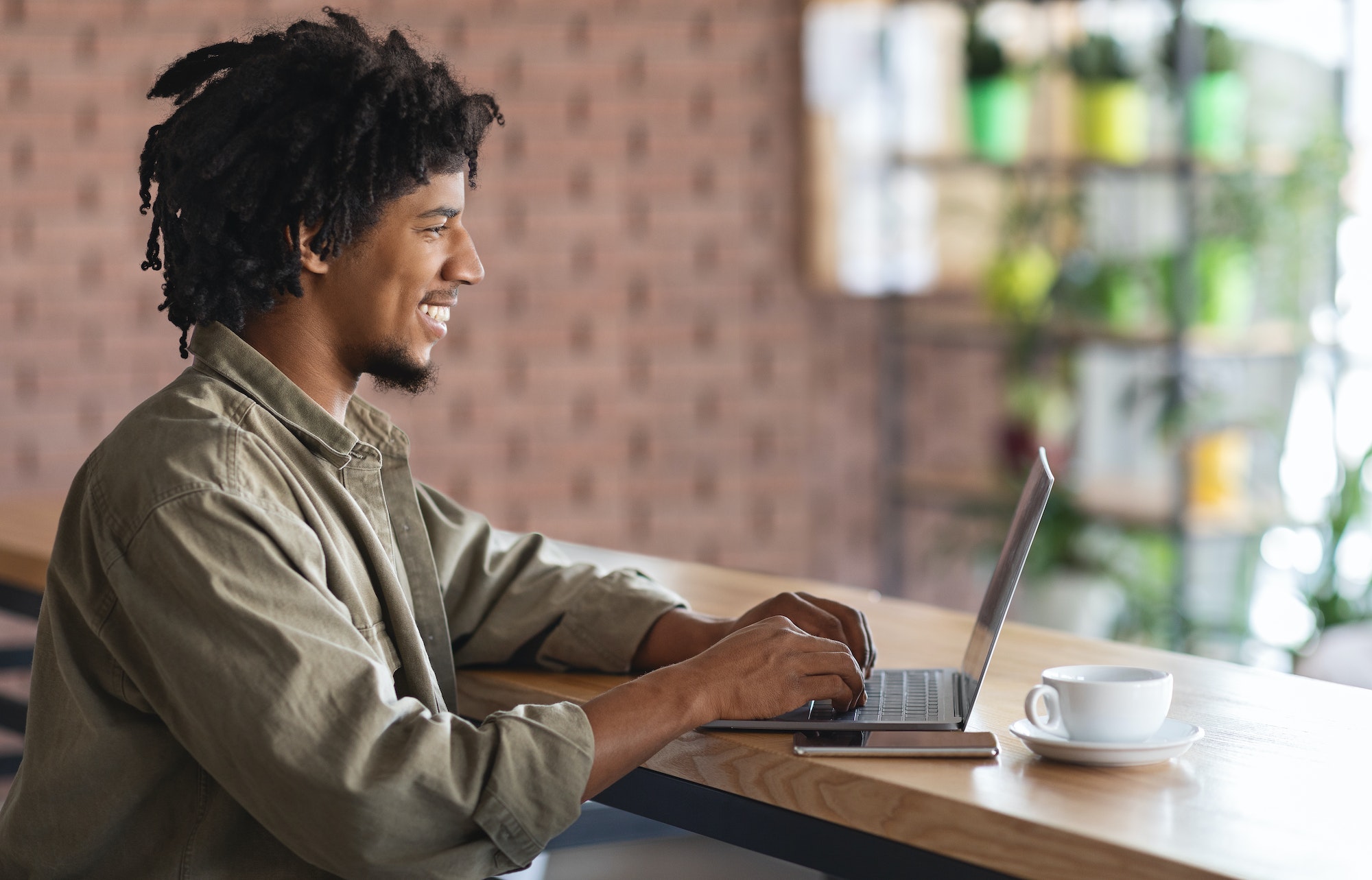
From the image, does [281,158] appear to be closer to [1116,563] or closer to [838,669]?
[838,669]

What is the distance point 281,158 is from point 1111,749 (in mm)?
905

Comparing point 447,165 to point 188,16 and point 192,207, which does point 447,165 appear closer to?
point 192,207

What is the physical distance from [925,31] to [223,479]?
11.3 ft

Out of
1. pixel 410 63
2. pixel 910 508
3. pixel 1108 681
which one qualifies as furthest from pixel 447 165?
pixel 910 508

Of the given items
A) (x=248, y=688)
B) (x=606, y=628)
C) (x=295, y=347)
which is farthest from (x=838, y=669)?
(x=295, y=347)

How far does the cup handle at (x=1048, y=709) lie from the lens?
126 centimetres

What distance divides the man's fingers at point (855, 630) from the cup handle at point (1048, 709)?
10.7 inches

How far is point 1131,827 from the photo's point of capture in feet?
3.53

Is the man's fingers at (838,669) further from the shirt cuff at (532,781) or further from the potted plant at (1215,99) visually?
the potted plant at (1215,99)

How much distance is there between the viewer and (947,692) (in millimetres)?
1469

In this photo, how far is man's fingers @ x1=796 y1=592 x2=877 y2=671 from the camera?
1534 millimetres

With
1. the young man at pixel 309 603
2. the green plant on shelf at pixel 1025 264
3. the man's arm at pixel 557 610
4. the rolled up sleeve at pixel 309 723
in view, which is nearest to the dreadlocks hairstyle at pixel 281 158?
the young man at pixel 309 603

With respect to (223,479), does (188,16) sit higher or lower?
higher

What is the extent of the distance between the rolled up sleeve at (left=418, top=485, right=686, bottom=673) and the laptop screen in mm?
378
